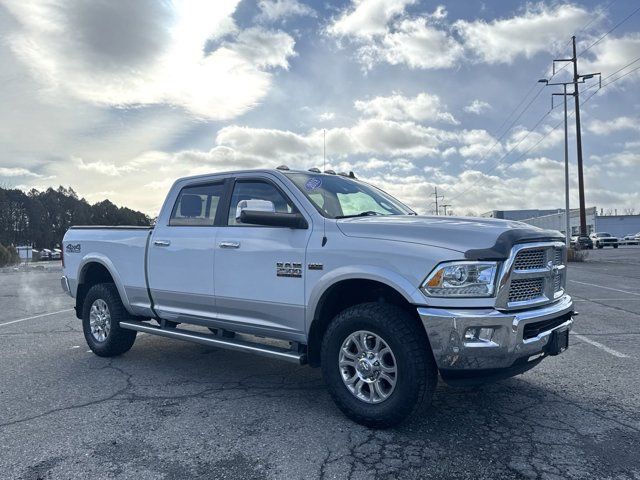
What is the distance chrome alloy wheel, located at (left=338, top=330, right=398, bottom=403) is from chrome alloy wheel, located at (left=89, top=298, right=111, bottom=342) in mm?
3437

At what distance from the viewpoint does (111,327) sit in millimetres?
6090

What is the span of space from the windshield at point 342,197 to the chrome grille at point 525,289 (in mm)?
1468

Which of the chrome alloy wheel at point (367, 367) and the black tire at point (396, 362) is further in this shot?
the chrome alloy wheel at point (367, 367)

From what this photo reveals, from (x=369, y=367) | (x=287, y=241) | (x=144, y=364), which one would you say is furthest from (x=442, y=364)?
(x=144, y=364)

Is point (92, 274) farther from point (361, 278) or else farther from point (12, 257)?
point (12, 257)

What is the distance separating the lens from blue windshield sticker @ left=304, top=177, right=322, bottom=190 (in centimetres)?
472

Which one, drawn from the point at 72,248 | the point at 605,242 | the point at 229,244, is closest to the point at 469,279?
the point at 229,244

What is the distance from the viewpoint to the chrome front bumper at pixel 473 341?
11.3ft

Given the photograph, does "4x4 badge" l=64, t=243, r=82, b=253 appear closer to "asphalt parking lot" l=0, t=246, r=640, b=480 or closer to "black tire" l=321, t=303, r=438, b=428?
"asphalt parking lot" l=0, t=246, r=640, b=480

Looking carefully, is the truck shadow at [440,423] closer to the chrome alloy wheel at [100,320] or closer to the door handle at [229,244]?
the chrome alloy wheel at [100,320]

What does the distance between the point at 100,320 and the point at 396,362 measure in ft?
13.6

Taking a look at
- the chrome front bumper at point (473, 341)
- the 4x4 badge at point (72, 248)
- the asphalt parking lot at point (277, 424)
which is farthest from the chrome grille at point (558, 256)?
the 4x4 badge at point (72, 248)

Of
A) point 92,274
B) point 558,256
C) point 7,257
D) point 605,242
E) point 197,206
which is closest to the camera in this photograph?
point 558,256

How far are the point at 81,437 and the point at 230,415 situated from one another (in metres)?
1.08
